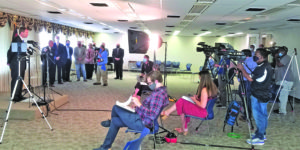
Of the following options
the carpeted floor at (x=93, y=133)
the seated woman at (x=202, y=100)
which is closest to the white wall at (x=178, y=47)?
the carpeted floor at (x=93, y=133)

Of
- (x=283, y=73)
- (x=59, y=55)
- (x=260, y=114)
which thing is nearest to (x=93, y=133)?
(x=260, y=114)

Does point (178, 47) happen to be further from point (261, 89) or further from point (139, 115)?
point (139, 115)

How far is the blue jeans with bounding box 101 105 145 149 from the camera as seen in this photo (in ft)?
10.7

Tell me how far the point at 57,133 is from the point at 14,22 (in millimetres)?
6012

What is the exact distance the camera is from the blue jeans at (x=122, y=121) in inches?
128

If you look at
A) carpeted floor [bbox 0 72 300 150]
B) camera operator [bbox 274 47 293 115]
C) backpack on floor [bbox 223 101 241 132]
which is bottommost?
carpeted floor [bbox 0 72 300 150]

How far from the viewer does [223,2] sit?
5.07 meters

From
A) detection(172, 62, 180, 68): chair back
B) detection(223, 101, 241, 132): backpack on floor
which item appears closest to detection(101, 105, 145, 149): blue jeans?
detection(223, 101, 241, 132): backpack on floor

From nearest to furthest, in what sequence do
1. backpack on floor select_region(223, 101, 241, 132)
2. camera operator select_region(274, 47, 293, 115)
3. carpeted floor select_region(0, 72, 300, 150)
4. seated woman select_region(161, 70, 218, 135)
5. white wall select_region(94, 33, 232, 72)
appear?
carpeted floor select_region(0, 72, 300, 150), seated woman select_region(161, 70, 218, 135), backpack on floor select_region(223, 101, 241, 132), camera operator select_region(274, 47, 293, 115), white wall select_region(94, 33, 232, 72)

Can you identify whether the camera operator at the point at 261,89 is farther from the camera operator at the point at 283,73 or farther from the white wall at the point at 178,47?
the white wall at the point at 178,47

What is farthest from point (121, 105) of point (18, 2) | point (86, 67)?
point (86, 67)

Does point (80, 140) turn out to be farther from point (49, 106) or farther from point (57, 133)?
point (49, 106)

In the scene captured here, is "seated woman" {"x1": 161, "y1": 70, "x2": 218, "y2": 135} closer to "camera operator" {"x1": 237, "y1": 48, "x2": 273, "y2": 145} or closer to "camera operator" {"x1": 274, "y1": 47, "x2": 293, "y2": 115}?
"camera operator" {"x1": 237, "y1": 48, "x2": 273, "y2": 145}

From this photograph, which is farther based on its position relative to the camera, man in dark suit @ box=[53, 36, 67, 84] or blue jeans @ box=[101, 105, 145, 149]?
man in dark suit @ box=[53, 36, 67, 84]
